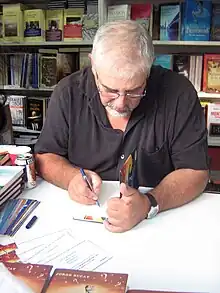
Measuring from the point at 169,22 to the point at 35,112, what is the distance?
4.16 feet

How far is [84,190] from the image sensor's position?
125 centimetres

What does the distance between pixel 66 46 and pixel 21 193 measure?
81.3 inches

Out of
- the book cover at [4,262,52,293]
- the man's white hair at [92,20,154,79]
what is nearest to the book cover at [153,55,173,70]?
the man's white hair at [92,20,154,79]

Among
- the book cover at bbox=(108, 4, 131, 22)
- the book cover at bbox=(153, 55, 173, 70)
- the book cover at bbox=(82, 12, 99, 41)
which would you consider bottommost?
the book cover at bbox=(153, 55, 173, 70)

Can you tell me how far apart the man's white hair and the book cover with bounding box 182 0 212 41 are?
1545 mm

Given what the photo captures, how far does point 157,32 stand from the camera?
289 centimetres

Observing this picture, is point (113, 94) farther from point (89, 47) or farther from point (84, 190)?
point (89, 47)

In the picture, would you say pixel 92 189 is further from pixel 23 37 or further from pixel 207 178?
pixel 23 37

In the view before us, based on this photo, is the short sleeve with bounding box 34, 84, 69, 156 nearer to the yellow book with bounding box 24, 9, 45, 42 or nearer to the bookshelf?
the bookshelf

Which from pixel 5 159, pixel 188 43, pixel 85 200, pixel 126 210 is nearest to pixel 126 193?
pixel 126 210

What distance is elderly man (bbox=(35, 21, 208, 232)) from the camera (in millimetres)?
1309

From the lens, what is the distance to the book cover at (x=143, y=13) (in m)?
2.83

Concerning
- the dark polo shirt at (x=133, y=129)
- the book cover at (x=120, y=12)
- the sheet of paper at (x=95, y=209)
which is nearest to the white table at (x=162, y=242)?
the sheet of paper at (x=95, y=209)

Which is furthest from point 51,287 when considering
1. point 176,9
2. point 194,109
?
point 176,9
